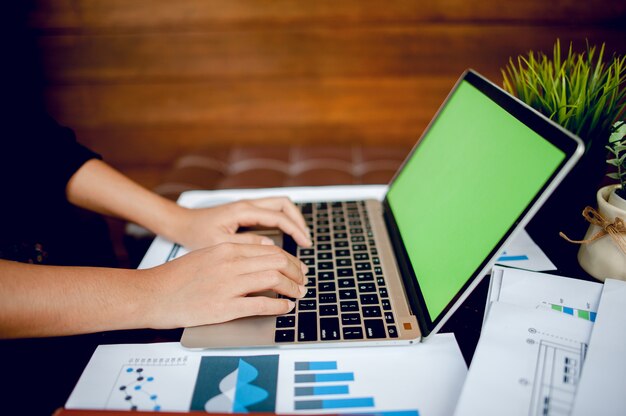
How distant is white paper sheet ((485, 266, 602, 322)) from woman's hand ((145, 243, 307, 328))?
10.6 inches

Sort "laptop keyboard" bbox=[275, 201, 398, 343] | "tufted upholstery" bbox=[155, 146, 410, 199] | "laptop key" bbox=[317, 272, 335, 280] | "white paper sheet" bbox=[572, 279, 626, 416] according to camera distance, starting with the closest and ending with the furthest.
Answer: "white paper sheet" bbox=[572, 279, 626, 416], "laptop keyboard" bbox=[275, 201, 398, 343], "laptop key" bbox=[317, 272, 335, 280], "tufted upholstery" bbox=[155, 146, 410, 199]

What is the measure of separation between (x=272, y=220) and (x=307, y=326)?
0.24 meters

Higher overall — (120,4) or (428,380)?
(120,4)

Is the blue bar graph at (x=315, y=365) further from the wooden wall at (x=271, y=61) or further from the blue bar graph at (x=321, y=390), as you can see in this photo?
the wooden wall at (x=271, y=61)

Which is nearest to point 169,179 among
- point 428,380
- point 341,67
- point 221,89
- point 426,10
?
point 221,89

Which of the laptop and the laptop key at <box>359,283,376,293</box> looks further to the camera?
the laptop key at <box>359,283,376,293</box>

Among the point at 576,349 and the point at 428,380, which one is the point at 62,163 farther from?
the point at 576,349

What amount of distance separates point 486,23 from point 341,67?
0.51m

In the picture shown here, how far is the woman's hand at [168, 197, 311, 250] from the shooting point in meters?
0.70

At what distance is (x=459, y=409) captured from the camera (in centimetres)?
41

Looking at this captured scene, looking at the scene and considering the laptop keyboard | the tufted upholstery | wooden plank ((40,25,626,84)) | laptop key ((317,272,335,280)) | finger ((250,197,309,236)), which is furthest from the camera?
wooden plank ((40,25,626,84))

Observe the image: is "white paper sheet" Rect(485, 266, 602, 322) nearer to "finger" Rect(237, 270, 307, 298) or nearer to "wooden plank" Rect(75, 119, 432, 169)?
"finger" Rect(237, 270, 307, 298)

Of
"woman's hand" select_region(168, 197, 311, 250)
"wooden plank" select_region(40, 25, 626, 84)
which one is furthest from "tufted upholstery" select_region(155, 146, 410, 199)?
"woman's hand" select_region(168, 197, 311, 250)

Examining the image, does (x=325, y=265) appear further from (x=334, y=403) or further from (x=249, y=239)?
(x=334, y=403)
